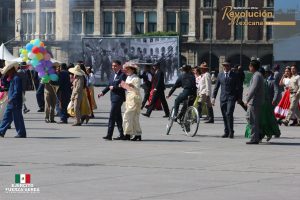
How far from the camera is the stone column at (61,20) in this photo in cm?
8581

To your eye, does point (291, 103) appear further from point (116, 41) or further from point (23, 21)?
point (23, 21)

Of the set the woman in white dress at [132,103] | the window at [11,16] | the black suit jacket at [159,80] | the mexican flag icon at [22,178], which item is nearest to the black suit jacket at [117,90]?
the woman in white dress at [132,103]

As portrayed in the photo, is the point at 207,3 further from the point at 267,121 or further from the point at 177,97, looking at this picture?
the point at 267,121

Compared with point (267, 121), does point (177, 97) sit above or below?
above

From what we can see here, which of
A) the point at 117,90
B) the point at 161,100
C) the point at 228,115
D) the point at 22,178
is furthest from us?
the point at 161,100

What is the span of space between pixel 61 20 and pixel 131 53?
11.9 m

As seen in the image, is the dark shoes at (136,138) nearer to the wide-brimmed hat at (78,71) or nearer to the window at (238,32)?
the wide-brimmed hat at (78,71)

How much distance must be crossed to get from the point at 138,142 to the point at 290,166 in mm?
5973

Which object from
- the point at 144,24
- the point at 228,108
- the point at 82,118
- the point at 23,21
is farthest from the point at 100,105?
the point at 144,24

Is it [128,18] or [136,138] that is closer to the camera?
[136,138]

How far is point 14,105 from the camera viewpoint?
24.8 m

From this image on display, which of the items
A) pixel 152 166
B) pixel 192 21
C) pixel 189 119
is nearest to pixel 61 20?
pixel 192 21

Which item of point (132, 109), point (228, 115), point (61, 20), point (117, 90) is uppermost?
point (61, 20)

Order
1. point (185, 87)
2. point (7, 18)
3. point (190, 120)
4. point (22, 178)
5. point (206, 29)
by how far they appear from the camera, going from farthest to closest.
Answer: point (7, 18)
point (206, 29)
point (185, 87)
point (190, 120)
point (22, 178)
